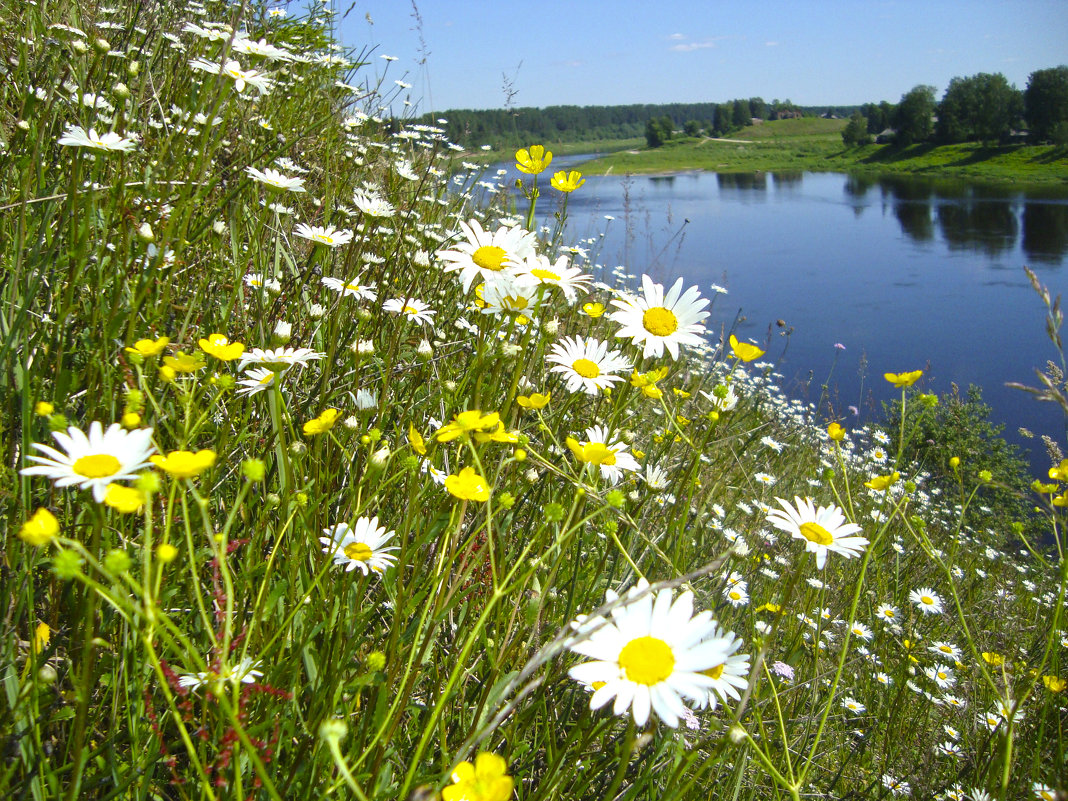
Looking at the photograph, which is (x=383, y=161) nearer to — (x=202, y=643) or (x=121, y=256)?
(x=121, y=256)

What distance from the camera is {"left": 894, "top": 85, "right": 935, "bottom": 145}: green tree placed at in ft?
119

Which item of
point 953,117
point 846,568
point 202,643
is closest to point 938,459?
point 846,568

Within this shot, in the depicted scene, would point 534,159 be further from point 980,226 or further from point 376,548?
point 980,226

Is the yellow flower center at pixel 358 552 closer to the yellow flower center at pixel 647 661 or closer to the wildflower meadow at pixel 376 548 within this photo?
the wildflower meadow at pixel 376 548

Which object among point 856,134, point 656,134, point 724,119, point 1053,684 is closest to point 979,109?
point 856,134

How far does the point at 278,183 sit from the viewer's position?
1.26m

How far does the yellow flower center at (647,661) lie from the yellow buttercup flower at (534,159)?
0.88 metres

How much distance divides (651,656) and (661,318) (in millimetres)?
617

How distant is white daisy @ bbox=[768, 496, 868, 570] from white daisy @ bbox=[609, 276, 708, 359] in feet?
0.95

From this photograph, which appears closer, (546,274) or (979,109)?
(546,274)

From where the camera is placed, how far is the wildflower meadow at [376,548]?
22.9 inches

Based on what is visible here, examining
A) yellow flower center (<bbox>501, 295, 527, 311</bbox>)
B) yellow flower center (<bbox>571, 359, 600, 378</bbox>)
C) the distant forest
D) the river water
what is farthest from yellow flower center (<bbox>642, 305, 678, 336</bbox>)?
the distant forest

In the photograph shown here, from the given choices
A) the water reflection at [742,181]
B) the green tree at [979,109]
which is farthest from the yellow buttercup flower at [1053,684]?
the green tree at [979,109]

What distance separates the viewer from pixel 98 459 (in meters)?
0.56
